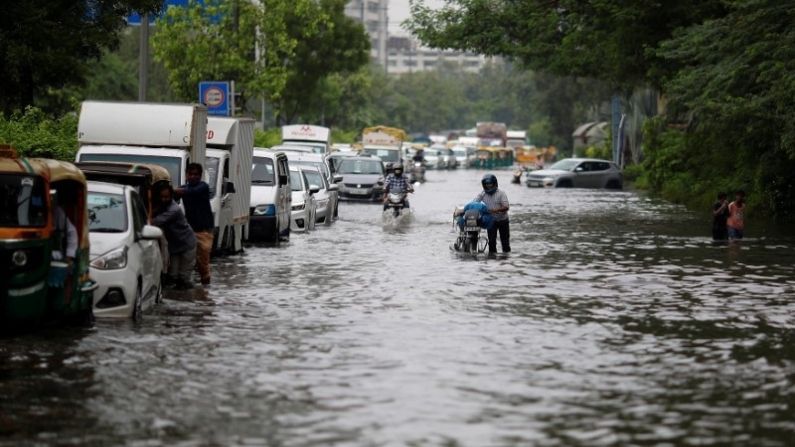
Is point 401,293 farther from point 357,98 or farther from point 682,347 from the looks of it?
point 357,98

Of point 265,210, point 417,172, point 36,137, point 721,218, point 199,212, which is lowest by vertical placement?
point 417,172

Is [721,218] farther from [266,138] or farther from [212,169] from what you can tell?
[266,138]

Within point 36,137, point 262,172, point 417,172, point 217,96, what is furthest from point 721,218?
point 417,172

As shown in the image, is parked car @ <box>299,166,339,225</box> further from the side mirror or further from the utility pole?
the side mirror

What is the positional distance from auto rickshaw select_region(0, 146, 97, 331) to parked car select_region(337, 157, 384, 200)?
36.8 meters

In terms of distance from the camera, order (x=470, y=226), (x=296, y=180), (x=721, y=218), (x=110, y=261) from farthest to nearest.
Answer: (x=296, y=180) → (x=721, y=218) → (x=470, y=226) → (x=110, y=261)

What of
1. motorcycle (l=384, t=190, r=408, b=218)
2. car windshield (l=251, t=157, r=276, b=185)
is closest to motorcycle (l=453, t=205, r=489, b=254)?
car windshield (l=251, t=157, r=276, b=185)

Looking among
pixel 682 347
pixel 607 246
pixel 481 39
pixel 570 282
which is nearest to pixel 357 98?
pixel 481 39

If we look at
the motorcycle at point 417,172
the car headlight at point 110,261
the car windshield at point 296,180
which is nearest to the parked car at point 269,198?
the car windshield at point 296,180

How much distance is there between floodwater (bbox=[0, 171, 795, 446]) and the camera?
10.5 meters

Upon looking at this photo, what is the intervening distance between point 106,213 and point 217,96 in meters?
23.7

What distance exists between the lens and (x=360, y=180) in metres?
53.1

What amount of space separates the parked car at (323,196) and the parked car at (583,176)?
30.6m

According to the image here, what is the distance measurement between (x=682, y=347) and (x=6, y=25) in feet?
59.0
